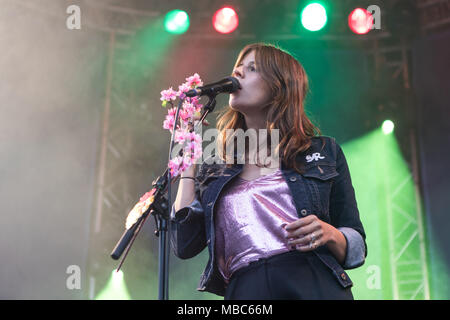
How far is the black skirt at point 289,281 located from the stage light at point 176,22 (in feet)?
13.2

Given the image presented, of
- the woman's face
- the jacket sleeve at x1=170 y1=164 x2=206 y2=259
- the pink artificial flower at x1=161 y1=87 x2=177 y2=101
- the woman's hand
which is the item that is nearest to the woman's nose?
the woman's face

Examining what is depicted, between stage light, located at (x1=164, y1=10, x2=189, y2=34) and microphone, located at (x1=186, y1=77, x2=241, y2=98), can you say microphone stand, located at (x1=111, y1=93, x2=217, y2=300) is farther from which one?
stage light, located at (x1=164, y1=10, x2=189, y2=34)

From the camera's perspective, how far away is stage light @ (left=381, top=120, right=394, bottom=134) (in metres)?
5.18

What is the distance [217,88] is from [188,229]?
0.56m

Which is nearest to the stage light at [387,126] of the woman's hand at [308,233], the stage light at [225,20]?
the stage light at [225,20]

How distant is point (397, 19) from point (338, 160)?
3.95 m

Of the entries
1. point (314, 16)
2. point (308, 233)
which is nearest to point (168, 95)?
point (308, 233)

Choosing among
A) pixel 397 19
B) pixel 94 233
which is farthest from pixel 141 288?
pixel 397 19

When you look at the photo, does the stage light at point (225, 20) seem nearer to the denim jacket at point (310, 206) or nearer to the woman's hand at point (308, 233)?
the denim jacket at point (310, 206)

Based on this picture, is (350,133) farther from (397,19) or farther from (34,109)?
(34,109)

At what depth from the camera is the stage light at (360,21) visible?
5074 millimetres

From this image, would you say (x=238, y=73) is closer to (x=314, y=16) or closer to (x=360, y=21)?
(x=314, y=16)

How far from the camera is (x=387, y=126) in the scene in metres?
5.18

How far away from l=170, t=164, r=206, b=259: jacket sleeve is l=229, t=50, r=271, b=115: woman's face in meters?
0.45
